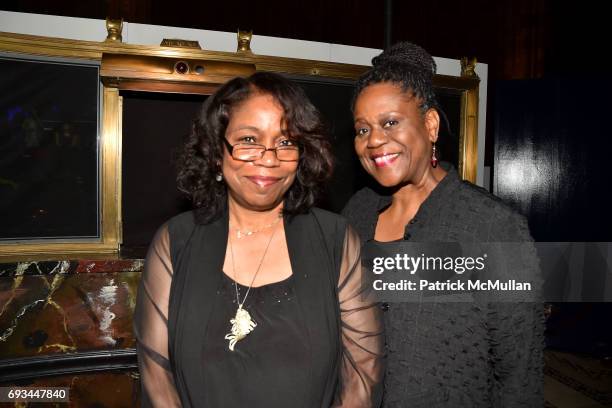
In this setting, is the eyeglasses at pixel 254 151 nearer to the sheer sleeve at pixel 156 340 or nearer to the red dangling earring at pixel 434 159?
the sheer sleeve at pixel 156 340

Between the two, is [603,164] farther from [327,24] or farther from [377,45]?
[327,24]

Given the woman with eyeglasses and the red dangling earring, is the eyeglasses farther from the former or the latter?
the red dangling earring

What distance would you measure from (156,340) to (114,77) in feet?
6.31

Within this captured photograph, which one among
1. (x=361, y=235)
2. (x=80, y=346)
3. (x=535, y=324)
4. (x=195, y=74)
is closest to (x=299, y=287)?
(x=361, y=235)

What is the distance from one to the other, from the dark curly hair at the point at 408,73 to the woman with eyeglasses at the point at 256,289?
264mm

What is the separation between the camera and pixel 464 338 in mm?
1368

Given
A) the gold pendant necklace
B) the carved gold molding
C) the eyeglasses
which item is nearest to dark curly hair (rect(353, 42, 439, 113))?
the eyeglasses

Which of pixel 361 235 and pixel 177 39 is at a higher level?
pixel 177 39

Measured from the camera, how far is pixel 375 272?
1.52 meters

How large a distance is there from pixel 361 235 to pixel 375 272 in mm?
201

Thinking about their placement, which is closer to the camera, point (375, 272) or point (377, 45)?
point (375, 272)

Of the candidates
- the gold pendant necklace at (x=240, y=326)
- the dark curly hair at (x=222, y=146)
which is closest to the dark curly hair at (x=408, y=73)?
the dark curly hair at (x=222, y=146)

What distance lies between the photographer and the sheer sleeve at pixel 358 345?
53.0 inches

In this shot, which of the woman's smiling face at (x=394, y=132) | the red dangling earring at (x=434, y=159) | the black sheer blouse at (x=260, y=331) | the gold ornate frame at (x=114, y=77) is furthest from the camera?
the gold ornate frame at (x=114, y=77)
